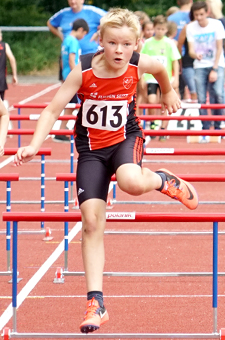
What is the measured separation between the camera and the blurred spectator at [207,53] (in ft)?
39.6

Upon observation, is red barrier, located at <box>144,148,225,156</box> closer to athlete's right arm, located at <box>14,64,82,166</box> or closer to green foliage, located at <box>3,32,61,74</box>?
athlete's right arm, located at <box>14,64,82,166</box>

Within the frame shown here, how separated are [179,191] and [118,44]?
112cm

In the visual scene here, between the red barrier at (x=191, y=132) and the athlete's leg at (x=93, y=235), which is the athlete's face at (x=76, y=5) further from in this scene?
the athlete's leg at (x=93, y=235)

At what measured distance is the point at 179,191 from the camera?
5.02m

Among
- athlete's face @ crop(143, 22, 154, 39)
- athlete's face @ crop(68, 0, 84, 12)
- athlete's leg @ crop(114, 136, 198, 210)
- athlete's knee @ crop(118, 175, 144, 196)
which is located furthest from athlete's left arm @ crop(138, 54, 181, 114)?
athlete's face @ crop(143, 22, 154, 39)

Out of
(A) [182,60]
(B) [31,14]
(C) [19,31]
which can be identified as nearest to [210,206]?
(A) [182,60]

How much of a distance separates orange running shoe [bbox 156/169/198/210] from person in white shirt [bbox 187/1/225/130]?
272 inches

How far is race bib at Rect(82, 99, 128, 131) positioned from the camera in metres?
4.68

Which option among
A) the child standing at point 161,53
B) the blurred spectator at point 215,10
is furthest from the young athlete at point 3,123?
the blurred spectator at point 215,10

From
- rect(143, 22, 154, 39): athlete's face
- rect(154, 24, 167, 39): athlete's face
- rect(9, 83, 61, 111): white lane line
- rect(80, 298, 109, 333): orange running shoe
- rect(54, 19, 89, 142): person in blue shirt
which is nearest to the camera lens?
rect(80, 298, 109, 333): orange running shoe

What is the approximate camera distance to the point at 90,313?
13.8ft

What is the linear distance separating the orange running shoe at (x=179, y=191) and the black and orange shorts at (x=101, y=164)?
0.34 metres

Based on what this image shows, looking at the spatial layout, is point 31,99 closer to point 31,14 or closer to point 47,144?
point 47,144

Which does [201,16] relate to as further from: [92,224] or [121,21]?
[92,224]
